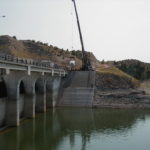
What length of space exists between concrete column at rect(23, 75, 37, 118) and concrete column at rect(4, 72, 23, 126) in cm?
808

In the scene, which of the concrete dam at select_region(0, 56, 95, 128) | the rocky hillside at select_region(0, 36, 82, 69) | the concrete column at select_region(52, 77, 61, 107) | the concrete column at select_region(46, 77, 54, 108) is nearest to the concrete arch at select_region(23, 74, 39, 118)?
the concrete dam at select_region(0, 56, 95, 128)

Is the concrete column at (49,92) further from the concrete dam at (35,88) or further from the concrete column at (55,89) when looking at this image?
the concrete column at (55,89)

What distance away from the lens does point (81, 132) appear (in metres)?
40.4

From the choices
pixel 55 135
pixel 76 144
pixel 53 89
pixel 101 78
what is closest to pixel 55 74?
pixel 53 89

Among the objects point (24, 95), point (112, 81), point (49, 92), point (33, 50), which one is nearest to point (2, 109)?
point (24, 95)

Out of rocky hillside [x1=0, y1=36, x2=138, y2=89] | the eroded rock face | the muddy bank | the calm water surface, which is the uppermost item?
rocky hillside [x1=0, y1=36, x2=138, y2=89]

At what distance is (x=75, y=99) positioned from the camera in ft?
216

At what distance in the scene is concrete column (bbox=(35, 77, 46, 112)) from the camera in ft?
189

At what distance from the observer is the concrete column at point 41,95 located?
5756 centimetres

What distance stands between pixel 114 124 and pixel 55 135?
11.5 metres

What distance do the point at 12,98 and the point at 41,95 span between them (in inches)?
670

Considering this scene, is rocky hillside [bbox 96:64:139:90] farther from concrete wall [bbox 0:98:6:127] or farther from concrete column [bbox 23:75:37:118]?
concrete wall [bbox 0:98:6:127]

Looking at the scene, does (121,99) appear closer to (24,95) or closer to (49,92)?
(49,92)

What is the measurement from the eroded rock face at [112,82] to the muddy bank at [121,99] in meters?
2.18
